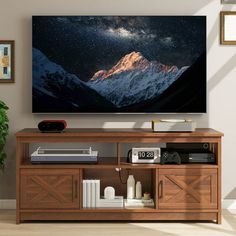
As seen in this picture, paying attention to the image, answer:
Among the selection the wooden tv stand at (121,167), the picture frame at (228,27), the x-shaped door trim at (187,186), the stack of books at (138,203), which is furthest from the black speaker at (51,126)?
the picture frame at (228,27)

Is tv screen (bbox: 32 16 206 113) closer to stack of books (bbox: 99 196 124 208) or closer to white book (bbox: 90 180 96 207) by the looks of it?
white book (bbox: 90 180 96 207)

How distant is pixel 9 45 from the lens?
16.7ft

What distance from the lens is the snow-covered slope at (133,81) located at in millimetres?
5051

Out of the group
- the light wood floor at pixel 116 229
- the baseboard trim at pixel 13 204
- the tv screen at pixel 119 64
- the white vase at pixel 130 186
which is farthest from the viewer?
the baseboard trim at pixel 13 204

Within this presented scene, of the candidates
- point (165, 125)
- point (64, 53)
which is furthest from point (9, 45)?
point (165, 125)

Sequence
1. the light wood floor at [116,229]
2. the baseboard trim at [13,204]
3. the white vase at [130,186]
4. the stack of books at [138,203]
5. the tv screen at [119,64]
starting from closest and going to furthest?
the light wood floor at [116,229] → the stack of books at [138,203] → the white vase at [130,186] → the tv screen at [119,64] → the baseboard trim at [13,204]

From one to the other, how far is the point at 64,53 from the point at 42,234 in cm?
169

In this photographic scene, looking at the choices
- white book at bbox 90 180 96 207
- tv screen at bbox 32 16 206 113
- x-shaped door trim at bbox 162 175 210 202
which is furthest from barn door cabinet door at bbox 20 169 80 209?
x-shaped door trim at bbox 162 175 210 202

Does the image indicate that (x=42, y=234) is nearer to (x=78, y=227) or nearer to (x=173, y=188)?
(x=78, y=227)

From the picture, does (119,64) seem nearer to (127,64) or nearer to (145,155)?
(127,64)

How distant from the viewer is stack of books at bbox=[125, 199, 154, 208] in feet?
15.6

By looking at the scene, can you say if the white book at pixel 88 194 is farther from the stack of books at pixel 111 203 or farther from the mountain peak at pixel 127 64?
the mountain peak at pixel 127 64

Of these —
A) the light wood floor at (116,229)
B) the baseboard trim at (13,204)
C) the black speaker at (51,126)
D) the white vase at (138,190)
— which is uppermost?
the black speaker at (51,126)

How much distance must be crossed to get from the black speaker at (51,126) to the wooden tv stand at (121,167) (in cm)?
9
